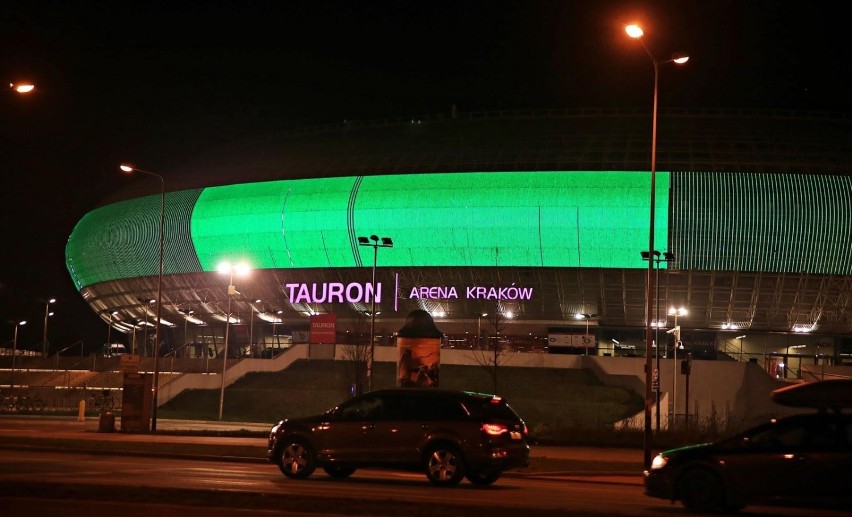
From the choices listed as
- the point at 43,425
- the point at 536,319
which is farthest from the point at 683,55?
the point at 536,319

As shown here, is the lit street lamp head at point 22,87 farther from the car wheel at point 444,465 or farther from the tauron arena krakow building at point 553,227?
the tauron arena krakow building at point 553,227

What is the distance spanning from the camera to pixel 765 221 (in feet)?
264

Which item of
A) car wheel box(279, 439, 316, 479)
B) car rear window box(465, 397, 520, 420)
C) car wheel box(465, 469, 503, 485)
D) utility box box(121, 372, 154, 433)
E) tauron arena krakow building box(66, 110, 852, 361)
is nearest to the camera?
car wheel box(465, 469, 503, 485)

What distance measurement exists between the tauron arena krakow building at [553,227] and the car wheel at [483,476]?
168 feet

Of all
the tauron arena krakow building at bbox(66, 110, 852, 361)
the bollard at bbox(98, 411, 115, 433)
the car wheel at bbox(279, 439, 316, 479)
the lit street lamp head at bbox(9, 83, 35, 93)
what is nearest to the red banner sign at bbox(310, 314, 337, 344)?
the tauron arena krakow building at bbox(66, 110, 852, 361)

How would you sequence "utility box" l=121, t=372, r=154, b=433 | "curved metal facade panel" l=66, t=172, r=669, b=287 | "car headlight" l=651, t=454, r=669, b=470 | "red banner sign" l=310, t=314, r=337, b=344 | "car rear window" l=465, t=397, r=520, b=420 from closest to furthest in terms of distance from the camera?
"car headlight" l=651, t=454, r=669, b=470, "car rear window" l=465, t=397, r=520, b=420, "utility box" l=121, t=372, r=154, b=433, "red banner sign" l=310, t=314, r=337, b=344, "curved metal facade panel" l=66, t=172, r=669, b=287

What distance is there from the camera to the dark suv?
22328mm

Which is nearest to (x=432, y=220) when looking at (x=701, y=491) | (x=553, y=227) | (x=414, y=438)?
(x=553, y=227)

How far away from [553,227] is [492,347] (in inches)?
440

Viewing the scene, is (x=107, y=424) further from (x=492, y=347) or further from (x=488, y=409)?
(x=492, y=347)

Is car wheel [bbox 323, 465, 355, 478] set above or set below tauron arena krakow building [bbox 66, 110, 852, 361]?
below

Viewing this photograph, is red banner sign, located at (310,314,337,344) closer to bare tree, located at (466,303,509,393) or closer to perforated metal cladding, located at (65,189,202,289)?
bare tree, located at (466,303,509,393)

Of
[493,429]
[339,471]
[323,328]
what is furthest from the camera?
[323,328]

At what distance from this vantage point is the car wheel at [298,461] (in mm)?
23156
